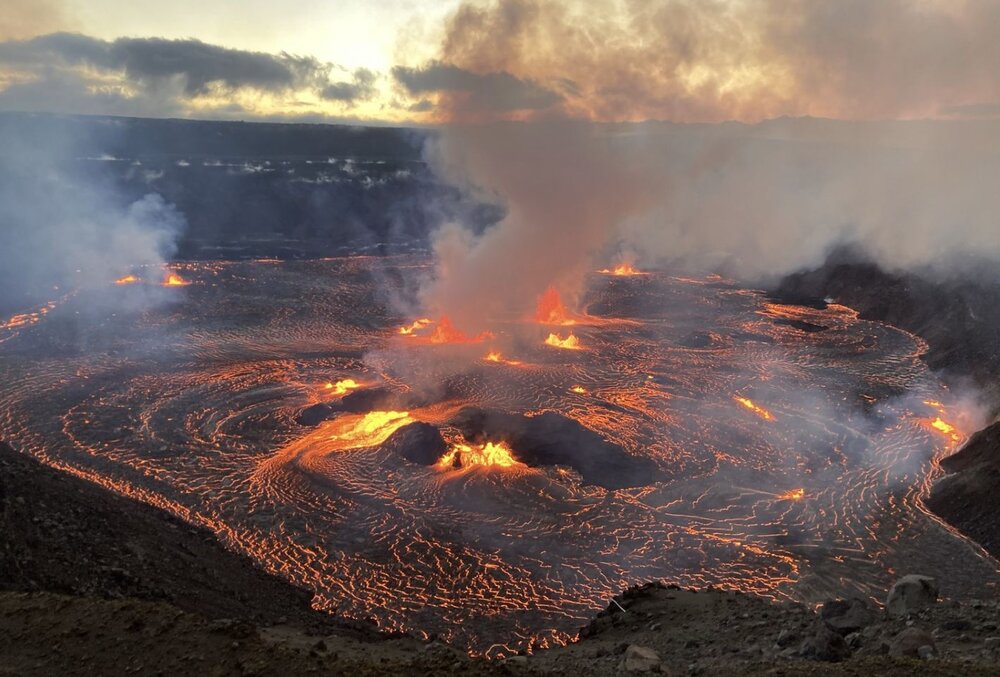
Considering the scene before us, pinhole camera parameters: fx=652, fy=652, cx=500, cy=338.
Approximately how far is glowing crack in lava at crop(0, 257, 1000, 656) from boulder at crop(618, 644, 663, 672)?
16.8ft

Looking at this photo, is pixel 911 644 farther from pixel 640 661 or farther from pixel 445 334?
pixel 445 334

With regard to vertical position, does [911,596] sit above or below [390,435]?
above

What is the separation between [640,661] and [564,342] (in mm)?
36135

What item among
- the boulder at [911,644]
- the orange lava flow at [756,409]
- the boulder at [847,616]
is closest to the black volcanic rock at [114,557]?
the boulder at [847,616]

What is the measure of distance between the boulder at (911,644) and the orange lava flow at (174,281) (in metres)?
67.8

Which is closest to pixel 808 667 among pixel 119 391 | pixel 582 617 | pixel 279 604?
pixel 582 617

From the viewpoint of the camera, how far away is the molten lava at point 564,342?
4775 centimetres

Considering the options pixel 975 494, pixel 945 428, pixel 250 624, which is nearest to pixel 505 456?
pixel 250 624

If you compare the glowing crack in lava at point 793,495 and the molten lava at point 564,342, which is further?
the molten lava at point 564,342

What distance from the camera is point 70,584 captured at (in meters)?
15.6

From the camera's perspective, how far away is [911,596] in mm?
15188

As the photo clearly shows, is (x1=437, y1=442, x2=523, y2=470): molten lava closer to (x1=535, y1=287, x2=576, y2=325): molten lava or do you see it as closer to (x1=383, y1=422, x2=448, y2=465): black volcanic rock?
(x1=383, y1=422, x2=448, y2=465): black volcanic rock

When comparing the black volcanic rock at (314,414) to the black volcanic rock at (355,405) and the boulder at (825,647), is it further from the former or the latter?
the boulder at (825,647)

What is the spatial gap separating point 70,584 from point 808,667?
16.1 metres
